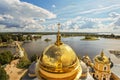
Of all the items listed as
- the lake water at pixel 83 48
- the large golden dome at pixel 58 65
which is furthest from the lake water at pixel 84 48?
the large golden dome at pixel 58 65

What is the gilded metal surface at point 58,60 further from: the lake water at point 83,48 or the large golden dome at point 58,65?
the lake water at point 83,48

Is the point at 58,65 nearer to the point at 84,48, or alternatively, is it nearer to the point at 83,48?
the point at 83,48

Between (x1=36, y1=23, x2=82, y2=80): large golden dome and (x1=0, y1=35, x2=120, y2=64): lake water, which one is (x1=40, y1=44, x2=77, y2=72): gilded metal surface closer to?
(x1=36, y1=23, x2=82, y2=80): large golden dome

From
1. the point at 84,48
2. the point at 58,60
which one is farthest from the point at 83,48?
the point at 58,60

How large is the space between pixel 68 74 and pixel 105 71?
8091 millimetres

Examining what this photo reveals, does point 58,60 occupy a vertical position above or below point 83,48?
above

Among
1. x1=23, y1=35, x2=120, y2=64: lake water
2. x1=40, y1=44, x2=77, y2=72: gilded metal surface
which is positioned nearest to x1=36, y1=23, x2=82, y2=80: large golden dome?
x1=40, y1=44, x2=77, y2=72: gilded metal surface

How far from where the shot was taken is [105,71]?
10.9 metres

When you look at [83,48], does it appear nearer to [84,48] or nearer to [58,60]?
[84,48]

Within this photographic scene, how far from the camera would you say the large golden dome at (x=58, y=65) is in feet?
11.0

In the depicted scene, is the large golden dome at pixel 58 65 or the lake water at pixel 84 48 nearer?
the large golden dome at pixel 58 65

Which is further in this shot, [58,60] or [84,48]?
[84,48]

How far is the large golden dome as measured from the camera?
3365 millimetres

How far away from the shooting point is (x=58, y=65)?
3.36 m
